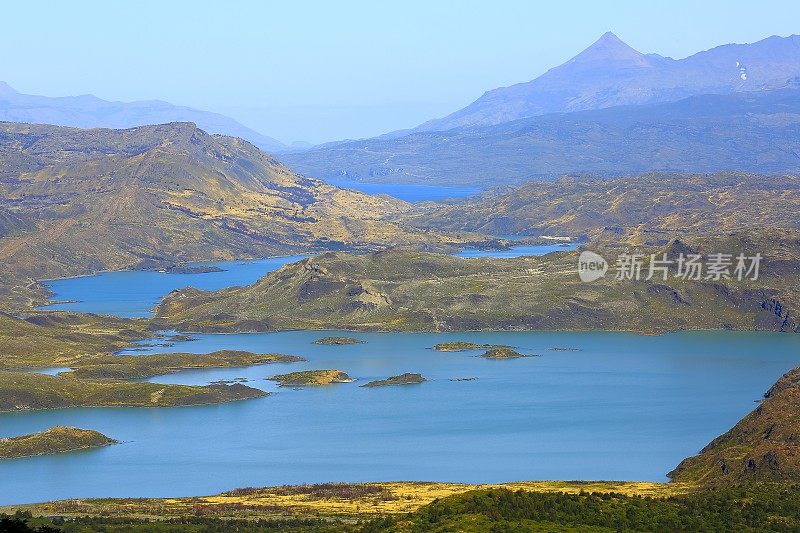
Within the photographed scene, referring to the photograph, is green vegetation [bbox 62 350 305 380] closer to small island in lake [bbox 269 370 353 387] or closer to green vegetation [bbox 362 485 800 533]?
small island in lake [bbox 269 370 353 387]

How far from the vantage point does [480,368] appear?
173500 millimetres

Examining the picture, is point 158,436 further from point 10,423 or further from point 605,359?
point 605,359

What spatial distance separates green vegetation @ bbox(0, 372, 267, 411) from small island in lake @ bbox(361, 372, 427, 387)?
43.0ft

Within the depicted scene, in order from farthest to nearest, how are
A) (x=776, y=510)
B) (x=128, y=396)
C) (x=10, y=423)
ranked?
(x=128, y=396)
(x=10, y=423)
(x=776, y=510)

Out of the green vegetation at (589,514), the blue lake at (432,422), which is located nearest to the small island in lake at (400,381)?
the blue lake at (432,422)

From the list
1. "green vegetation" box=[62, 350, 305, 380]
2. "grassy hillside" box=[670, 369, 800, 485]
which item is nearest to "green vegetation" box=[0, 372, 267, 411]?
"green vegetation" box=[62, 350, 305, 380]

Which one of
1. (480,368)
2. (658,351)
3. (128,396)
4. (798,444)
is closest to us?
(798,444)

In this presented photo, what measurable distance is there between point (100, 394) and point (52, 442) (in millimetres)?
28974

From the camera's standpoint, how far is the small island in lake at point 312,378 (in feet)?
537

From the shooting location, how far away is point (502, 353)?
18350cm

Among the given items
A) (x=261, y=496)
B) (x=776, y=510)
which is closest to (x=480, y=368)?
(x=261, y=496)

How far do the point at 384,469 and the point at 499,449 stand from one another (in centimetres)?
1213

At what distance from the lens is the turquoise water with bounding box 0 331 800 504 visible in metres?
112

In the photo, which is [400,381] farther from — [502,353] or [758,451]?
[758,451]
